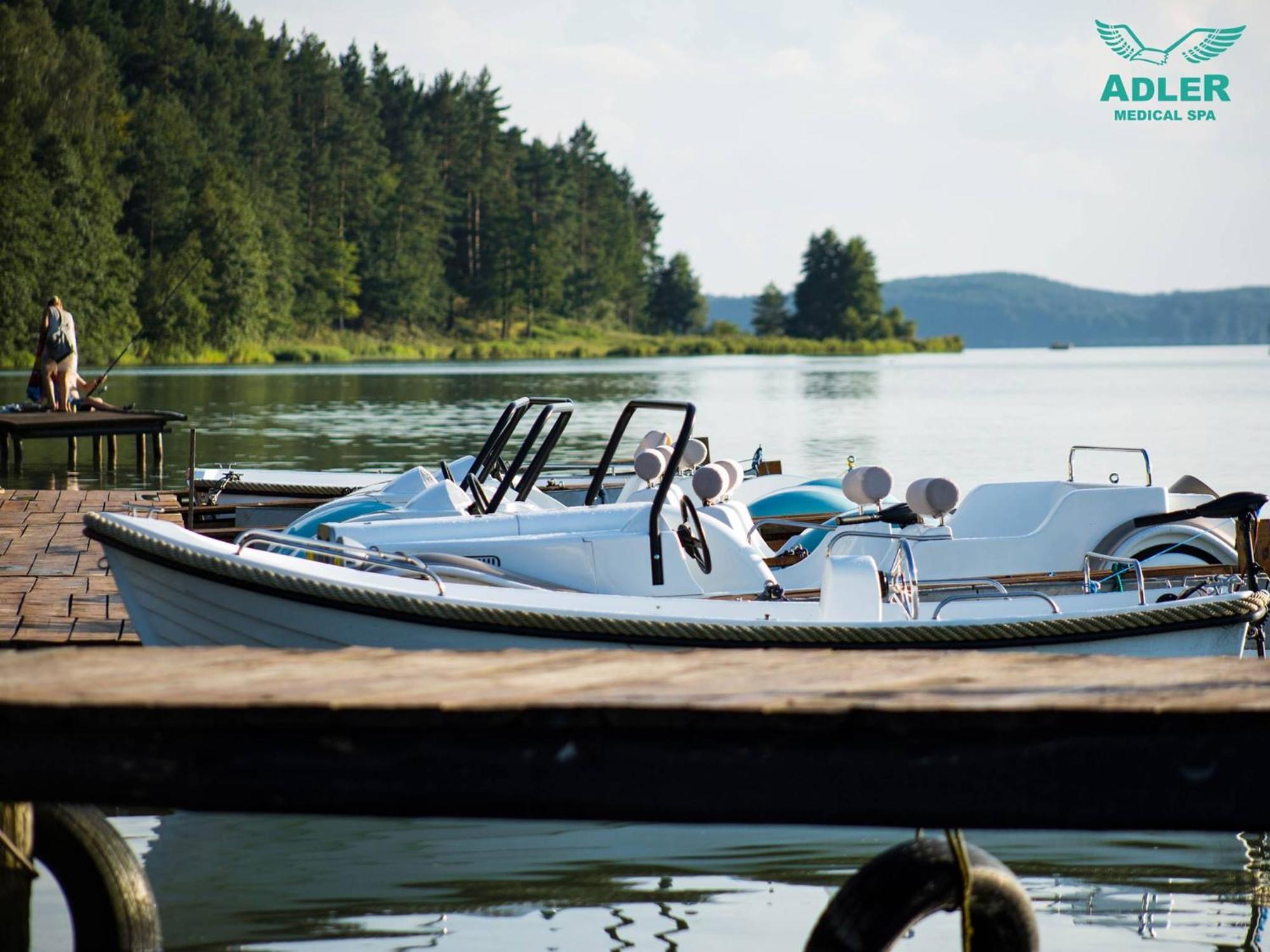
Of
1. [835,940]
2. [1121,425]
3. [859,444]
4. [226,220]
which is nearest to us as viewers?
[835,940]

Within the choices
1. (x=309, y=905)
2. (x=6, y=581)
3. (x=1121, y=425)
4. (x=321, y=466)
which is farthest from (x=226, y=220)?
(x=309, y=905)

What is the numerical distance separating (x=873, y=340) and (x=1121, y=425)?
93836mm

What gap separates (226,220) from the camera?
2773 inches

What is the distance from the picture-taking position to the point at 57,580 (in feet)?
32.0

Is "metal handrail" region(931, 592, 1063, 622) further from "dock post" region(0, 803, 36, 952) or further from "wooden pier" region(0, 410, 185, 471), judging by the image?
"wooden pier" region(0, 410, 185, 471)

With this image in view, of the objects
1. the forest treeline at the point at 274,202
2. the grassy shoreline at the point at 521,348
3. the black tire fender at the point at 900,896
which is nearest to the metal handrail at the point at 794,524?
the black tire fender at the point at 900,896

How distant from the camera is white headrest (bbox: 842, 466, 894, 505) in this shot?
9070mm

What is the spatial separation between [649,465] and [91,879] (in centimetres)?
659

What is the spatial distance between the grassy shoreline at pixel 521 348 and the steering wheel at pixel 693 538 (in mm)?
57064

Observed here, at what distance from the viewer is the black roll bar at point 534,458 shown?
8453 mm

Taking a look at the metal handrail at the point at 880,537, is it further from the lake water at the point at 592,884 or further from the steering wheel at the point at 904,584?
the lake water at the point at 592,884

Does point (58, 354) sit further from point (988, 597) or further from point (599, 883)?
point (599, 883)

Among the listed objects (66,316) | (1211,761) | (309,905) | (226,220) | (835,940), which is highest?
(226,220)

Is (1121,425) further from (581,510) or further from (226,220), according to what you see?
(226,220)
